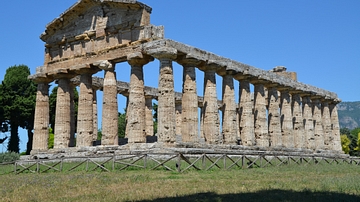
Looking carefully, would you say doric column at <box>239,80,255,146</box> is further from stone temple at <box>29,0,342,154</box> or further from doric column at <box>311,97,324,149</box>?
doric column at <box>311,97,324,149</box>

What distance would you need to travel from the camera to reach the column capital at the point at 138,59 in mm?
28188

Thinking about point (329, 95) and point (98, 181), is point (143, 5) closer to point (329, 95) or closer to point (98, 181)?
point (98, 181)

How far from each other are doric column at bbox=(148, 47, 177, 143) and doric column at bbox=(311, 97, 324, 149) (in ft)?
75.1

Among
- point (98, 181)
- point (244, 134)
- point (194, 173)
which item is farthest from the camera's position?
point (244, 134)

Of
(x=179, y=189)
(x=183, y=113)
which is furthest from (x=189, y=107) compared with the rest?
(x=179, y=189)

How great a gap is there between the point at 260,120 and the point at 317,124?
38.1 ft

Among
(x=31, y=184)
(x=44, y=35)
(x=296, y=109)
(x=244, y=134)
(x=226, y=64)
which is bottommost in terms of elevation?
(x=31, y=184)

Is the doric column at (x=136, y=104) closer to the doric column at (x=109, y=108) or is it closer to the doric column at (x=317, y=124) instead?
the doric column at (x=109, y=108)

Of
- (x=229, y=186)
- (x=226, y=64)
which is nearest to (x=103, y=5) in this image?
(x=226, y=64)

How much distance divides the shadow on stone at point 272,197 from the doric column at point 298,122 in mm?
28863

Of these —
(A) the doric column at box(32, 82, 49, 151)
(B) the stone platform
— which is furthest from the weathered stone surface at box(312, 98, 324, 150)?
(A) the doric column at box(32, 82, 49, 151)

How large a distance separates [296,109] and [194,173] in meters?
25.0

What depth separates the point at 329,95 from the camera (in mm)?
46469

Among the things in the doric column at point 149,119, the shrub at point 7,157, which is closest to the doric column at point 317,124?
the doric column at point 149,119
